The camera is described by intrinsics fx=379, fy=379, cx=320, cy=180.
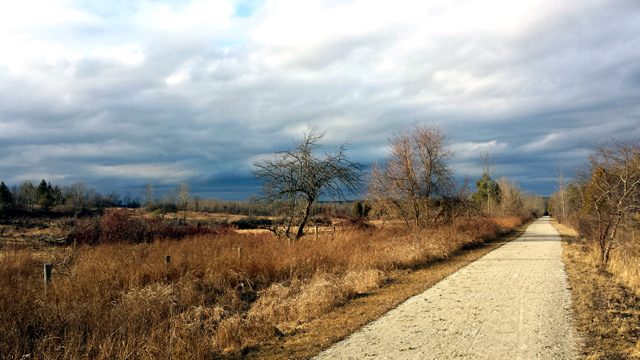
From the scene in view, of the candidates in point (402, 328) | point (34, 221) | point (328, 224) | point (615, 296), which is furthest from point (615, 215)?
point (34, 221)

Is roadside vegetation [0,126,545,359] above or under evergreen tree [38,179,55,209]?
under

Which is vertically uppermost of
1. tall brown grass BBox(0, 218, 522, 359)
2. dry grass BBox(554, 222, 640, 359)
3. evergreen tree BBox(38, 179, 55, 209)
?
evergreen tree BBox(38, 179, 55, 209)

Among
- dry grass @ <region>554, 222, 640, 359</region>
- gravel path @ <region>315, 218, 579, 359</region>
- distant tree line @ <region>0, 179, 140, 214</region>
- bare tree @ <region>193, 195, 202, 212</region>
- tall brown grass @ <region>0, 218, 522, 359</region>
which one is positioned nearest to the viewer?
gravel path @ <region>315, 218, 579, 359</region>

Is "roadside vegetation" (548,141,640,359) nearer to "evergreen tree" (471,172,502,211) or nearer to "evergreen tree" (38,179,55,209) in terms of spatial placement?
"evergreen tree" (471,172,502,211)

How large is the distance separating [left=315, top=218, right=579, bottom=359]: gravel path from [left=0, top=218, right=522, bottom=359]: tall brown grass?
1.75 m

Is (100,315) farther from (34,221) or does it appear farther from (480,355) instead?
(34,221)

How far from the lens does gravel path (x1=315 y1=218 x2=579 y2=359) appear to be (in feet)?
17.8

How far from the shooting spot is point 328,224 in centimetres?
2570

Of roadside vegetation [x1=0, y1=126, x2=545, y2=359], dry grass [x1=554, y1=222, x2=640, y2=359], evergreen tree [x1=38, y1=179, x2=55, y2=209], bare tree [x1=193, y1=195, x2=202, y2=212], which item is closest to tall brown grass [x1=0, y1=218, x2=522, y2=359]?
roadside vegetation [x1=0, y1=126, x2=545, y2=359]

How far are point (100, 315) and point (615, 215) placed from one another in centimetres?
1604

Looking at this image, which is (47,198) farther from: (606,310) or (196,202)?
(606,310)

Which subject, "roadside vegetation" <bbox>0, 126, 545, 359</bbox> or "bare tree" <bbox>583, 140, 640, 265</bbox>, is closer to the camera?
"roadside vegetation" <bbox>0, 126, 545, 359</bbox>

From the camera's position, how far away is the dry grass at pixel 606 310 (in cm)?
557

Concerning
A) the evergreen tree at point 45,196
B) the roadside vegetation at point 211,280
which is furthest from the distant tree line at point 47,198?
the roadside vegetation at point 211,280
